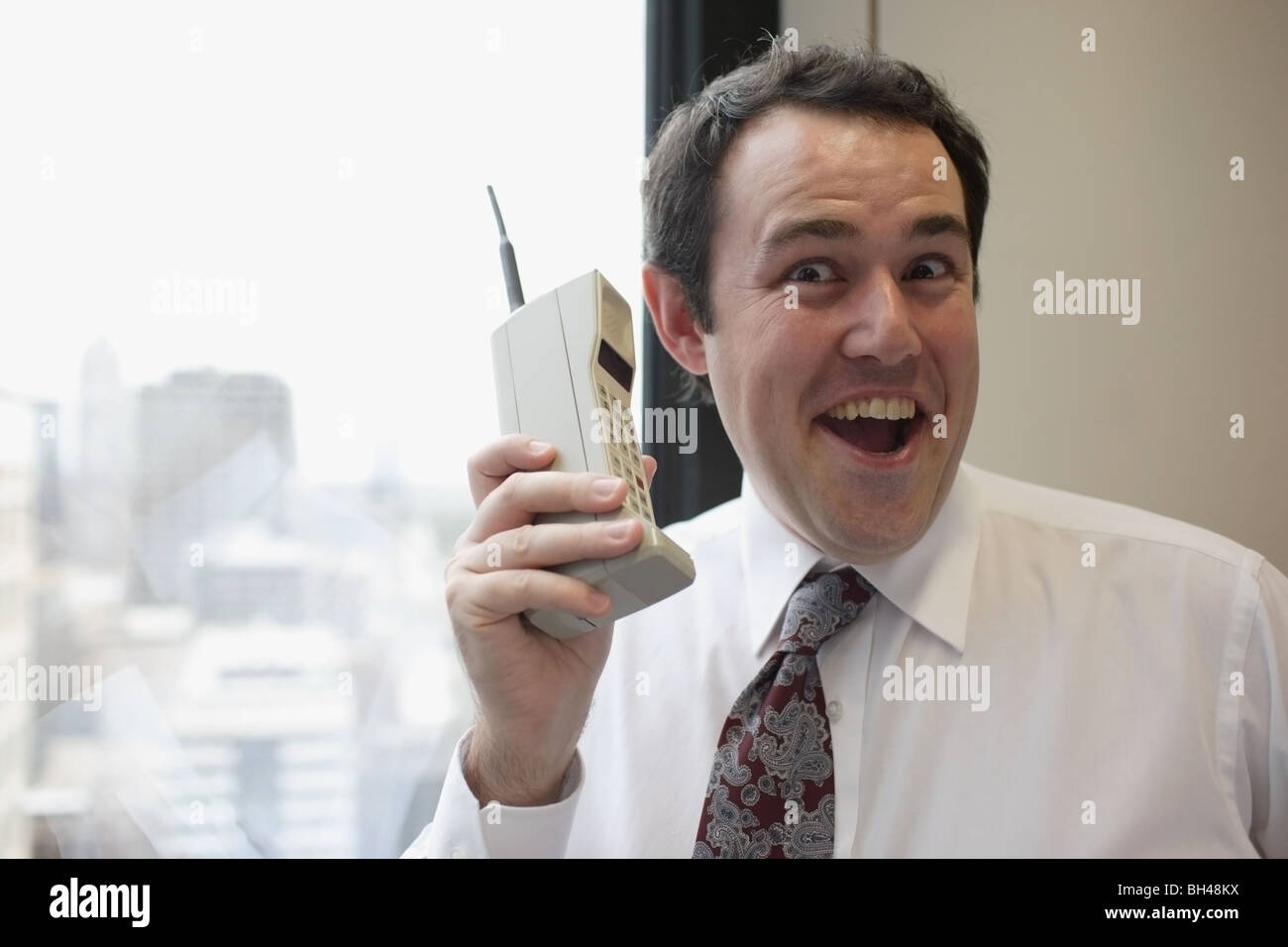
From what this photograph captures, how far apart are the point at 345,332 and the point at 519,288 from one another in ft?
1.47

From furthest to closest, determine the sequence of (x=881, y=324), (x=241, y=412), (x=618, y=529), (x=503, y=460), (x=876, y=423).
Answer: (x=241, y=412) < (x=876, y=423) < (x=881, y=324) < (x=503, y=460) < (x=618, y=529)

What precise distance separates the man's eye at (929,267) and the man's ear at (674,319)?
291 mm

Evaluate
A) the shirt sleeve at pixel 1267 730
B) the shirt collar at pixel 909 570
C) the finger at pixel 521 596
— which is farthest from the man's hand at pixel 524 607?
the shirt sleeve at pixel 1267 730

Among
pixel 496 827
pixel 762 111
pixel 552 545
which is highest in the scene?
pixel 762 111

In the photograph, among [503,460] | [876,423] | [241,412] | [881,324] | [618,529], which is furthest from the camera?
[241,412]

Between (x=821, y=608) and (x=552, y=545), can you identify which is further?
(x=821, y=608)

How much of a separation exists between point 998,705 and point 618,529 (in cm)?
53

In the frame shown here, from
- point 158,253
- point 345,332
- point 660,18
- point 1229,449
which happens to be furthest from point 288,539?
point 1229,449

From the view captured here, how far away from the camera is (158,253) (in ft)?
3.94

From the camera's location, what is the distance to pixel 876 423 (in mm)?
1062

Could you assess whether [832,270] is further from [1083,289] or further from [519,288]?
[1083,289]

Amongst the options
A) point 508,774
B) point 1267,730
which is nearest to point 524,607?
point 508,774

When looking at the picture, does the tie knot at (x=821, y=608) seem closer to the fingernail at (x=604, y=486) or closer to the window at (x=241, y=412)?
the fingernail at (x=604, y=486)

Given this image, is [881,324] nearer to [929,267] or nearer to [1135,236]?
[929,267]
